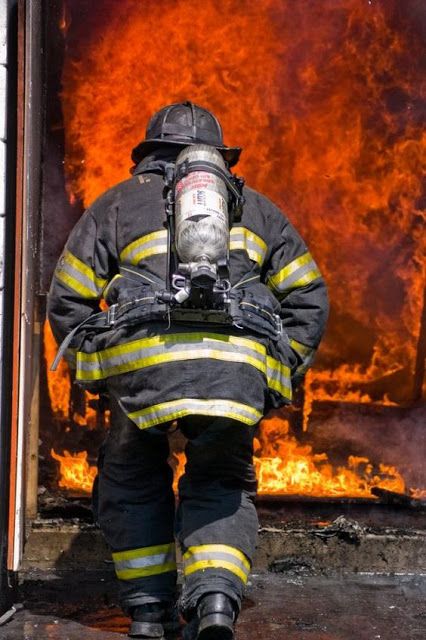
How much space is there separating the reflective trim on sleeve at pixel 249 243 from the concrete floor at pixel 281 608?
1.65 meters

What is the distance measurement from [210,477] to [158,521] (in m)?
0.31

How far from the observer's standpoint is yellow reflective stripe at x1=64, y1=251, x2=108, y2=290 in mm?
5582

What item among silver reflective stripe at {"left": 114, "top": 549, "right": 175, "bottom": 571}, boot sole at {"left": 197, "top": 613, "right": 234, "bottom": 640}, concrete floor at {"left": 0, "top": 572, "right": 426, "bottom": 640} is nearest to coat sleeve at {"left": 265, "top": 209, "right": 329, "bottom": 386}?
silver reflective stripe at {"left": 114, "top": 549, "right": 175, "bottom": 571}

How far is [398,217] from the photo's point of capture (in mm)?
7625

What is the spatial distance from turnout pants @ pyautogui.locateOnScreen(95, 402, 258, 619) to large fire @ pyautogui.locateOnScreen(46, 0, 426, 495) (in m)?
1.77

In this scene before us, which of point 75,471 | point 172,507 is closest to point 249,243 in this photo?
point 172,507

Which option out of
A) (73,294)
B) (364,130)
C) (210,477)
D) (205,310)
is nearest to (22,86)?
(73,294)

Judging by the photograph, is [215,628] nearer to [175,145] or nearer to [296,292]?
[296,292]

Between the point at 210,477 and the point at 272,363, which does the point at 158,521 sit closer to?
the point at 210,477

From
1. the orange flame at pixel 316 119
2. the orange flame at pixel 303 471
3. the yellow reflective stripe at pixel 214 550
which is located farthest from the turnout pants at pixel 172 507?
the orange flame at pixel 316 119

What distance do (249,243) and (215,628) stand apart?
64.9 inches

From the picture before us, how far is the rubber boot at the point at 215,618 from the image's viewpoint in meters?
5.07

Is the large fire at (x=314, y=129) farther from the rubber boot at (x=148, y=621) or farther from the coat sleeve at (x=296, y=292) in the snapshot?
the rubber boot at (x=148, y=621)

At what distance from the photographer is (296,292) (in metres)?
5.81
